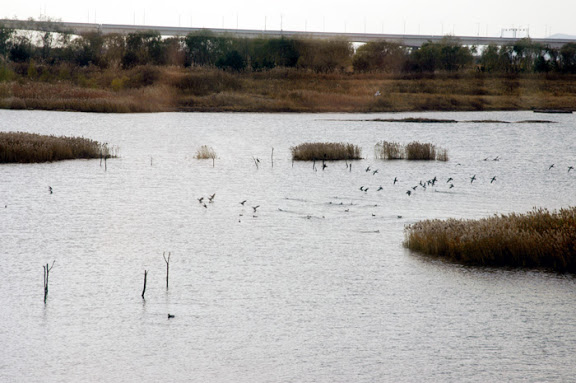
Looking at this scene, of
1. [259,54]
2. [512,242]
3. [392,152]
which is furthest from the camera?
[259,54]

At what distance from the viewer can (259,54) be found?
107 meters

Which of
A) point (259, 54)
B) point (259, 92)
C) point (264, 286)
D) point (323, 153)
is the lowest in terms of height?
point (264, 286)

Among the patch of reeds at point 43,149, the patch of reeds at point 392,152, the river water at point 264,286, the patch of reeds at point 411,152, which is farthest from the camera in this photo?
the patch of reeds at point 392,152

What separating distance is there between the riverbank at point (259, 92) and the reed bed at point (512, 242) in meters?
56.4

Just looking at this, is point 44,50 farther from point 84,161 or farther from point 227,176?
point 227,176

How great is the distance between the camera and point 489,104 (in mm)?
89188

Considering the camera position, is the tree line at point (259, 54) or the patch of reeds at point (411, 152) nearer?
the patch of reeds at point (411, 152)

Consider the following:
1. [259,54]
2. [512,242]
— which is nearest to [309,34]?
[259,54]

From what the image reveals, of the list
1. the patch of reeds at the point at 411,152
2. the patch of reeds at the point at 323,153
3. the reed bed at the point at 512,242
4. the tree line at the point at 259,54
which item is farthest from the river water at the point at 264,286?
the tree line at the point at 259,54

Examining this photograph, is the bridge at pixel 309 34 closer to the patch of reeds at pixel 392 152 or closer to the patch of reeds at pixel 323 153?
the patch of reeds at pixel 392 152

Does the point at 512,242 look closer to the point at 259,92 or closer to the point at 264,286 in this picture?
the point at 264,286

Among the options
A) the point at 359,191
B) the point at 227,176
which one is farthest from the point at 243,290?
the point at 227,176

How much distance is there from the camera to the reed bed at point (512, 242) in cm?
1614

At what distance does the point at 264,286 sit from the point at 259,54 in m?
94.9
